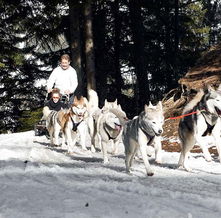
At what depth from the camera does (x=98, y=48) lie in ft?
72.2

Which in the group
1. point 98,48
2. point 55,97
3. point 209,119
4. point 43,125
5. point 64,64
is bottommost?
point 43,125

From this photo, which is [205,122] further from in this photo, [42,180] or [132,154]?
[42,180]

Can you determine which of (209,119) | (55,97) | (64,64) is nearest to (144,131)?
(209,119)

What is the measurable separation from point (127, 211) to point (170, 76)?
18894 mm

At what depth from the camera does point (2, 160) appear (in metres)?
7.27

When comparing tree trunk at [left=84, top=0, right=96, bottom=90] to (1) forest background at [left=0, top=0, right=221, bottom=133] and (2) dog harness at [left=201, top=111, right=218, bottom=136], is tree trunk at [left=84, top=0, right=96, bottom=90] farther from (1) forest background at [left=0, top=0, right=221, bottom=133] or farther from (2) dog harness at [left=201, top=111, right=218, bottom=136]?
(2) dog harness at [left=201, top=111, right=218, bottom=136]

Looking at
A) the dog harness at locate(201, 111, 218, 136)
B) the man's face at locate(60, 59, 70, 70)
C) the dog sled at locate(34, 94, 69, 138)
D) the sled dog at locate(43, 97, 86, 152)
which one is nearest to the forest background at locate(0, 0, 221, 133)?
the dog sled at locate(34, 94, 69, 138)

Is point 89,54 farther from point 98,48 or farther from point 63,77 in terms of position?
point 98,48

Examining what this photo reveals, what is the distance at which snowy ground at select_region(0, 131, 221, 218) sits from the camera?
3.55 metres

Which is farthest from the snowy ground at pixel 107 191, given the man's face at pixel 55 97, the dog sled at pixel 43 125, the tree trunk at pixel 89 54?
the tree trunk at pixel 89 54

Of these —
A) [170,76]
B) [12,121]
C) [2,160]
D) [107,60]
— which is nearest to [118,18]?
[107,60]

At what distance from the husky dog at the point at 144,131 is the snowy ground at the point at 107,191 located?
12.3 inches

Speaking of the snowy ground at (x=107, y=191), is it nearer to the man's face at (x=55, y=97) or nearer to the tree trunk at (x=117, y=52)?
the man's face at (x=55, y=97)

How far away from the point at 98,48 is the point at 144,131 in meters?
16.5
